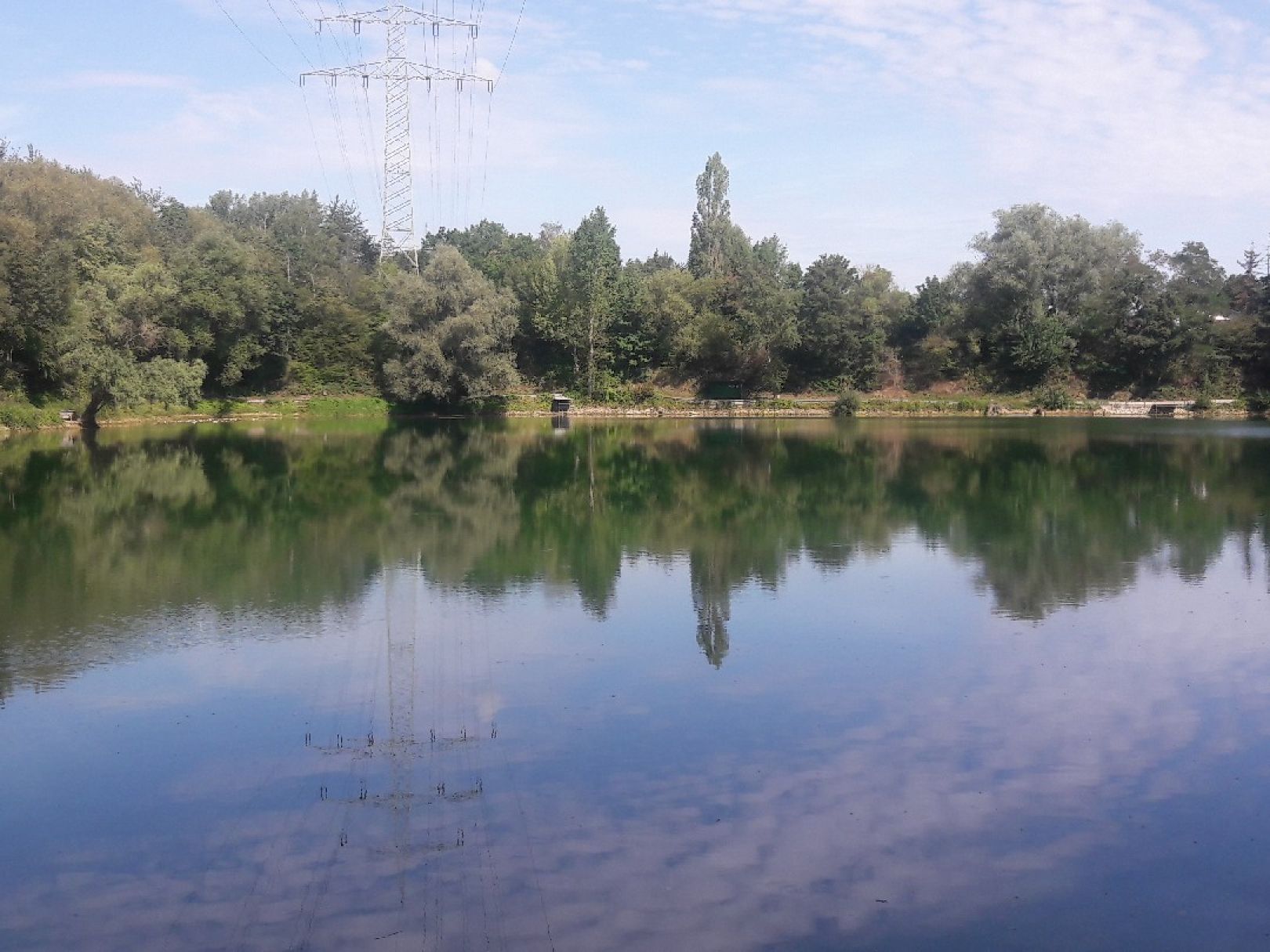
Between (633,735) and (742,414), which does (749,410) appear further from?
(633,735)

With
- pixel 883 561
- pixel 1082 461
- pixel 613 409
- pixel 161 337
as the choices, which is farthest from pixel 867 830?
pixel 613 409

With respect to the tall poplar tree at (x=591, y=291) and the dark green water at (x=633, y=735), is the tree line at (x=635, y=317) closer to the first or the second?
the tall poplar tree at (x=591, y=291)

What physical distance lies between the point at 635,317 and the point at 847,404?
1463cm

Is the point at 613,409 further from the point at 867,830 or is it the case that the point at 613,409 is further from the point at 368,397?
the point at 867,830

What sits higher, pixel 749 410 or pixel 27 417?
pixel 749 410

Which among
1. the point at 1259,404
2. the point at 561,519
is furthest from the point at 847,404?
the point at 561,519

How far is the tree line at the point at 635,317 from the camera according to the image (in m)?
54.9

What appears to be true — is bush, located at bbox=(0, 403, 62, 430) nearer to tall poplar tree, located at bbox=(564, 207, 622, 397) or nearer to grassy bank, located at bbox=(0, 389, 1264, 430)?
grassy bank, located at bbox=(0, 389, 1264, 430)

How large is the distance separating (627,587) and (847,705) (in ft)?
19.1

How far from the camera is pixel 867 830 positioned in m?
7.68

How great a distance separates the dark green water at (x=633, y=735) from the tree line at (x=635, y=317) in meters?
→ 37.2

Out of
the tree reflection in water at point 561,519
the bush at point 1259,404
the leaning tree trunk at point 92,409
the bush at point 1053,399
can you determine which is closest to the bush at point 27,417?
the leaning tree trunk at point 92,409

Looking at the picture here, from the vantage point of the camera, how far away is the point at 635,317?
6856cm

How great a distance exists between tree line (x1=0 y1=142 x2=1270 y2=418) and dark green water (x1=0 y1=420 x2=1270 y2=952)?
37.2 m
